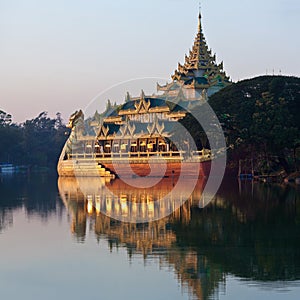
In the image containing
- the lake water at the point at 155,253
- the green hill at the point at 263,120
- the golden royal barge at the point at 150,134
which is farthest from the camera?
the golden royal barge at the point at 150,134

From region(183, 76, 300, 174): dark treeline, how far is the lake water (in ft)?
49.2

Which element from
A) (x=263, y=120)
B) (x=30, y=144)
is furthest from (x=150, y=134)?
(x=30, y=144)

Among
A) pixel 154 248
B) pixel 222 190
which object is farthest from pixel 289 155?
pixel 154 248

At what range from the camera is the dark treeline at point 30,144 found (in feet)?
299

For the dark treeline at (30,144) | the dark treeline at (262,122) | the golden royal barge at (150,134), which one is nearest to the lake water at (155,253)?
the dark treeline at (262,122)

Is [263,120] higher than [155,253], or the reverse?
[263,120]

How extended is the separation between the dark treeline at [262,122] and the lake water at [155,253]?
49.2 feet

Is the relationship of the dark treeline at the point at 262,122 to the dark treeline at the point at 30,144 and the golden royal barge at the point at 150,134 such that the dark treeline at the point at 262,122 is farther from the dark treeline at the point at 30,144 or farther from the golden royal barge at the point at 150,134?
the dark treeline at the point at 30,144

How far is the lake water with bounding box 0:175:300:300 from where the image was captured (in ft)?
43.5

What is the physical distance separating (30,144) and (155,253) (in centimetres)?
8222

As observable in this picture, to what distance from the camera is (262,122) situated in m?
43.7

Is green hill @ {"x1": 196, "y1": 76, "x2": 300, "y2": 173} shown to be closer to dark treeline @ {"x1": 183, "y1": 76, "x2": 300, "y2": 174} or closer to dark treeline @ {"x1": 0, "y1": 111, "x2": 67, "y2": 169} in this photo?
dark treeline @ {"x1": 183, "y1": 76, "x2": 300, "y2": 174}

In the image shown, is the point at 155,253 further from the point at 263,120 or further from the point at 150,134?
the point at 150,134

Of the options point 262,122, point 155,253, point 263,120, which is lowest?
point 155,253
